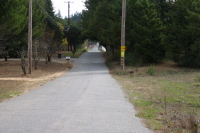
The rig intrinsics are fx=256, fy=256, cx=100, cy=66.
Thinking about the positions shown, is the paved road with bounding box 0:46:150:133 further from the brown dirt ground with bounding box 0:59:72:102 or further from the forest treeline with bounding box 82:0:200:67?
the forest treeline with bounding box 82:0:200:67

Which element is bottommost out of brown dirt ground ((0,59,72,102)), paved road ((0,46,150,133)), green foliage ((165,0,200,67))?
brown dirt ground ((0,59,72,102))

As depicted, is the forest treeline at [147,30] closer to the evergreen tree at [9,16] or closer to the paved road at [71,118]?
the evergreen tree at [9,16]

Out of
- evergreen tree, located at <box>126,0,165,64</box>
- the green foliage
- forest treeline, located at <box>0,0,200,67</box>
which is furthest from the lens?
evergreen tree, located at <box>126,0,165,64</box>

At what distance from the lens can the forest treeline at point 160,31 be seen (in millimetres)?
27123

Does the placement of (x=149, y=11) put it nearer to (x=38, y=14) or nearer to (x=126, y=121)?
(x=38, y=14)

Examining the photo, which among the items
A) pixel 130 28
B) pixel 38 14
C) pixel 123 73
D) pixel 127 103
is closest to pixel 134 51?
pixel 130 28

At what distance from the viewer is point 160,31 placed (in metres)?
31.3

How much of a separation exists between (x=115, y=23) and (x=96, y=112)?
26973 millimetres

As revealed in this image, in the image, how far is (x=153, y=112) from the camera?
8273mm

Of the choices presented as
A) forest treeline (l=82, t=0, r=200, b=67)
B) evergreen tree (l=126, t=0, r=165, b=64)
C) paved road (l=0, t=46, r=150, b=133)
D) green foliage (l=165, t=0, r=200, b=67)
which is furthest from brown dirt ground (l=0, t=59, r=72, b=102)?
green foliage (l=165, t=0, r=200, b=67)

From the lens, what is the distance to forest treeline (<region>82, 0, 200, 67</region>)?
27123 mm

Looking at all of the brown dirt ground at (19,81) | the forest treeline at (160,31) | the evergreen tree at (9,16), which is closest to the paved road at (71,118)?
the brown dirt ground at (19,81)

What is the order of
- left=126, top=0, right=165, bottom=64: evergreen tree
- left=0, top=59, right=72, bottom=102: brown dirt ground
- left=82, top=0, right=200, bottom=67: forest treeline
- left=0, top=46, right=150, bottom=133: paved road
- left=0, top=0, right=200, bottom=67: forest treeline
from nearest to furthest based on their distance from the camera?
left=0, top=46, right=150, bottom=133: paved road
left=0, top=59, right=72, bottom=102: brown dirt ground
left=0, top=0, right=200, bottom=67: forest treeline
left=82, top=0, right=200, bottom=67: forest treeline
left=126, top=0, right=165, bottom=64: evergreen tree

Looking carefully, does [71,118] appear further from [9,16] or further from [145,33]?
[145,33]
